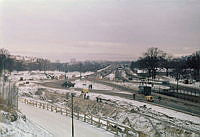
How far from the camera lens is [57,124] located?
3.90m

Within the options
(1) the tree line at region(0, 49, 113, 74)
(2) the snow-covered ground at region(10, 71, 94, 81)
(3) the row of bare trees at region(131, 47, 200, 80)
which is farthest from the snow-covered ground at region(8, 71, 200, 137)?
(3) the row of bare trees at region(131, 47, 200, 80)

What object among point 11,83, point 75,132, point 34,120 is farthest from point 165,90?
Answer: point 11,83

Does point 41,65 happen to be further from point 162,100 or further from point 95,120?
point 162,100

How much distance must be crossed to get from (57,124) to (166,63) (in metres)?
1.75

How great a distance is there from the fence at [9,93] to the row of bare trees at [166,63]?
172 cm

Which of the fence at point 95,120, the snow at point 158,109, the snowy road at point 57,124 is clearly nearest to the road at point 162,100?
the snow at point 158,109

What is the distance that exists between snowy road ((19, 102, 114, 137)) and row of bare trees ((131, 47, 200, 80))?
100cm

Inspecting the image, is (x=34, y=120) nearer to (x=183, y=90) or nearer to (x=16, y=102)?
(x=16, y=102)

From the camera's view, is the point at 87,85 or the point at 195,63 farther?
the point at 87,85

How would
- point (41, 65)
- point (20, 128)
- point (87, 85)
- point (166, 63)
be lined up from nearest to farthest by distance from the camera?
point (20, 128) < point (166, 63) < point (41, 65) < point (87, 85)

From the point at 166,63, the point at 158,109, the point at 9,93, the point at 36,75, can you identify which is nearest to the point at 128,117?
the point at 158,109

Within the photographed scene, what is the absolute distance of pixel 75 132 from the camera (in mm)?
3664

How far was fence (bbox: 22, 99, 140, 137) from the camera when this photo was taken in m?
3.58

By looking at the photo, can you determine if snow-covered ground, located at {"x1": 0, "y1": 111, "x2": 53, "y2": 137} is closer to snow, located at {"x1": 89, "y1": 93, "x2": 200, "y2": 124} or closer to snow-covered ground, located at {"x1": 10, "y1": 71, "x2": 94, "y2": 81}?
snow-covered ground, located at {"x1": 10, "y1": 71, "x2": 94, "y2": 81}
